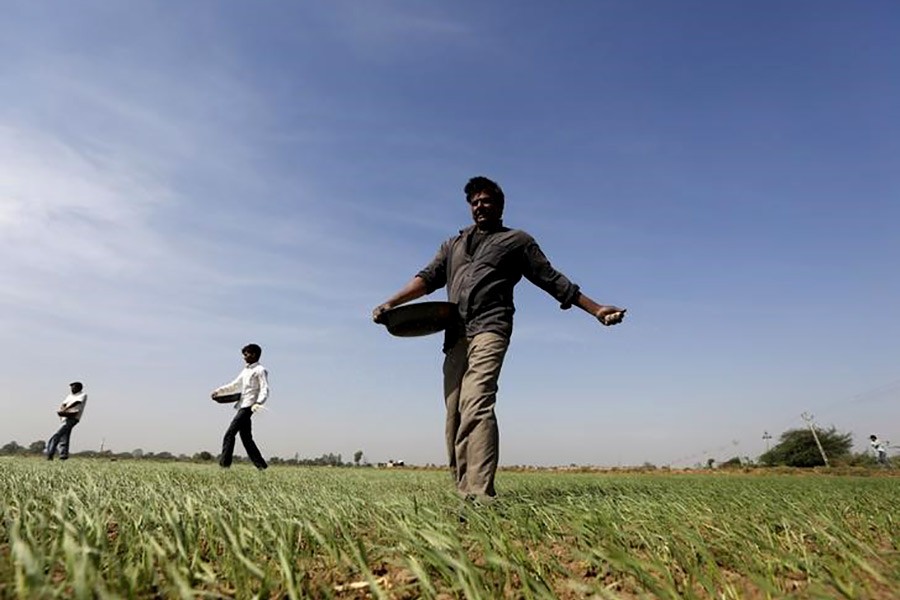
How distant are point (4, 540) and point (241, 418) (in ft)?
22.4

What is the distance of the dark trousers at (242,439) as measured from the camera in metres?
8.26

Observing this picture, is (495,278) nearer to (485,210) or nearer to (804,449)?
(485,210)

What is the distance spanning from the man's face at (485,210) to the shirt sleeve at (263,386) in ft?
18.5

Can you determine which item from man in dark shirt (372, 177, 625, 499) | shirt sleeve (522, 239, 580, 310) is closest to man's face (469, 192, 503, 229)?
man in dark shirt (372, 177, 625, 499)

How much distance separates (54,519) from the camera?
2199 mm

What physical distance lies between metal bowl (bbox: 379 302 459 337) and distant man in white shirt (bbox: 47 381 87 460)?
11.8 meters

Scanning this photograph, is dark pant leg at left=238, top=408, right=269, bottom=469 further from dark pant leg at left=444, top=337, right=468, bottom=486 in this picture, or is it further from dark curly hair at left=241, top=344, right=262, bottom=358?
dark pant leg at left=444, top=337, right=468, bottom=486

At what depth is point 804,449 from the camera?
5256 centimetres

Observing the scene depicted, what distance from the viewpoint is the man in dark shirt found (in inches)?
143

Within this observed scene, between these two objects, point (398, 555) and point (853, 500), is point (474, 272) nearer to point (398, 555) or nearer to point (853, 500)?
point (398, 555)

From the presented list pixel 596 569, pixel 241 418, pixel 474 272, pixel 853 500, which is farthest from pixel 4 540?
pixel 241 418

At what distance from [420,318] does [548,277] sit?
997 millimetres

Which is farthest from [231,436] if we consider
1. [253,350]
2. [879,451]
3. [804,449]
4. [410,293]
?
[804,449]

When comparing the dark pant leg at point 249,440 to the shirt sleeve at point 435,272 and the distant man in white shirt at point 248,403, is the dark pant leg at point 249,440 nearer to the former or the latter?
the distant man in white shirt at point 248,403
